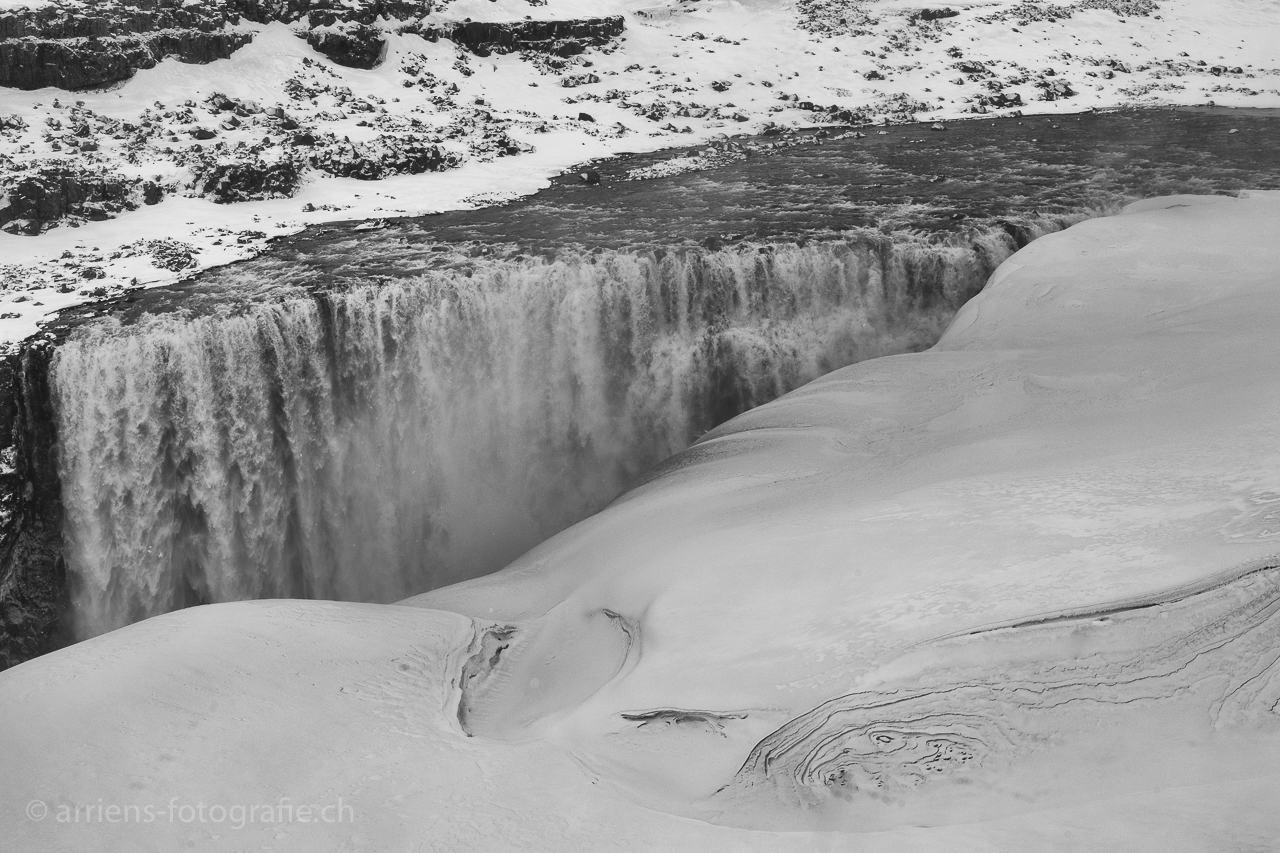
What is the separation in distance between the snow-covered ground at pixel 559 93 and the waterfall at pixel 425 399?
71.2 inches

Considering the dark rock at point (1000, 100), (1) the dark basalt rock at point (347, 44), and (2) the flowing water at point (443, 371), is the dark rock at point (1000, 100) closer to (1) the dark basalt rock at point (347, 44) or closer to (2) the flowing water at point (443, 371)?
(2) the flowing water at point (443, 371)

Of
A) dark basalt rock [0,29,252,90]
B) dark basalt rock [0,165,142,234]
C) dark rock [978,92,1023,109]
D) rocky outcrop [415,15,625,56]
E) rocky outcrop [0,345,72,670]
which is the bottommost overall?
rocky outcrop [0,345,72,670]

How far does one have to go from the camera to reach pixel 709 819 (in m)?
4.56

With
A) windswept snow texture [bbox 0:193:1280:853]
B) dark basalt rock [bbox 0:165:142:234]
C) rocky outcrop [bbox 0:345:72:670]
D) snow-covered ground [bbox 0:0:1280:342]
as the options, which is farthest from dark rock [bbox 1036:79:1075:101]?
rocky outcrop [bbox 0:345:72:670]

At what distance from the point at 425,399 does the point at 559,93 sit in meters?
9.83

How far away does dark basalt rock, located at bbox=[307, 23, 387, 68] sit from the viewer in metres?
18.1

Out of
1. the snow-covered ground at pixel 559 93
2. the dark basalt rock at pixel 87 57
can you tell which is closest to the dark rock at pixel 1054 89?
the snow-covered ground at pixel 559 93

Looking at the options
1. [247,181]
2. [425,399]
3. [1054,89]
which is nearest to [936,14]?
[1054,89]

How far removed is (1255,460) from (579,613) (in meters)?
3.95

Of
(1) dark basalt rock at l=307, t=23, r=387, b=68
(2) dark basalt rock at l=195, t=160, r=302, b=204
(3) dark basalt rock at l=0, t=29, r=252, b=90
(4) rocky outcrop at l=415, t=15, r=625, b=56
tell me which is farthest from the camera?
(4) rocky outcrop at l=415, t=15, r=625, b=56

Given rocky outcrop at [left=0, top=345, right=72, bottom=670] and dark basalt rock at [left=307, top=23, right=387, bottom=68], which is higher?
dark basalt rock at [left=307, top=23, right=387, bottom=68]

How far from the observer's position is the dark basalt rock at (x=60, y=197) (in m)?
12.8

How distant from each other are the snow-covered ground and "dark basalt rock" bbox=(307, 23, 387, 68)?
0.21m

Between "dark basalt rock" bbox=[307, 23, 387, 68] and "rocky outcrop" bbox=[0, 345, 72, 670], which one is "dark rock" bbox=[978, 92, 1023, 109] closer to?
"dark basalt rock" bbox=[307, 23, 387, 68]
